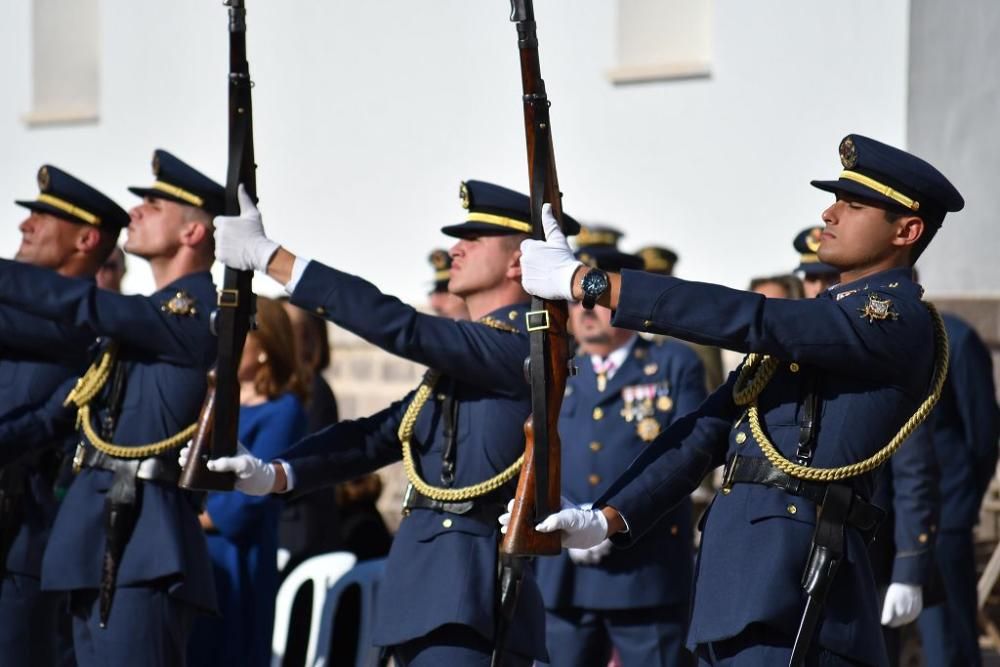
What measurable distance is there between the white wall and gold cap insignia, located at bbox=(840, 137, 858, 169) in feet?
17.4

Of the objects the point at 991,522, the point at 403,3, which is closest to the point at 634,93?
the point at 403,3

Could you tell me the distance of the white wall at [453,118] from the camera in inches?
386

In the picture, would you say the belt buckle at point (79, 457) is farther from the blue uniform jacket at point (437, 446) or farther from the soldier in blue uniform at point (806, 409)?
the soldier in blue uniform at point (806, 409)

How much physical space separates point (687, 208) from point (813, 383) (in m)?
6.09

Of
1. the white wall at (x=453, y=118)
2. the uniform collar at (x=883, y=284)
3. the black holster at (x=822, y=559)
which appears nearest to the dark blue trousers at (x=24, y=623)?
the black holster at (x=822, y=559)

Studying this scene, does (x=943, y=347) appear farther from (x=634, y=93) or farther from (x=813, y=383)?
(x=634, y=93)

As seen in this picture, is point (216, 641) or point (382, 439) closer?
point (382, 439)

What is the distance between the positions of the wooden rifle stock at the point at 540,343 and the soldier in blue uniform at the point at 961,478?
2746 millimetres

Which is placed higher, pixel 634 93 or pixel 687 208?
pixel 634 93

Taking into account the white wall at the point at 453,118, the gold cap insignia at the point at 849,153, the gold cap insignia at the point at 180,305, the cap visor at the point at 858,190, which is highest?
the white wall at the point at 453,118

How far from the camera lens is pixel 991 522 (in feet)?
28.5

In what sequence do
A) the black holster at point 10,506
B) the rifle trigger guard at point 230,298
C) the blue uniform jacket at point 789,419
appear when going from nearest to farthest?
the blue uniform jacket at point 789,419 → the rifle trigger guard at point 230,298 → the black holster at point 10,506

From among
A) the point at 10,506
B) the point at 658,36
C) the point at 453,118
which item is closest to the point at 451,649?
the point at 10,506

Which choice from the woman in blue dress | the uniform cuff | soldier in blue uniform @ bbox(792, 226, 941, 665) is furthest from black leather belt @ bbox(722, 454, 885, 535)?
the woman in blue dress
